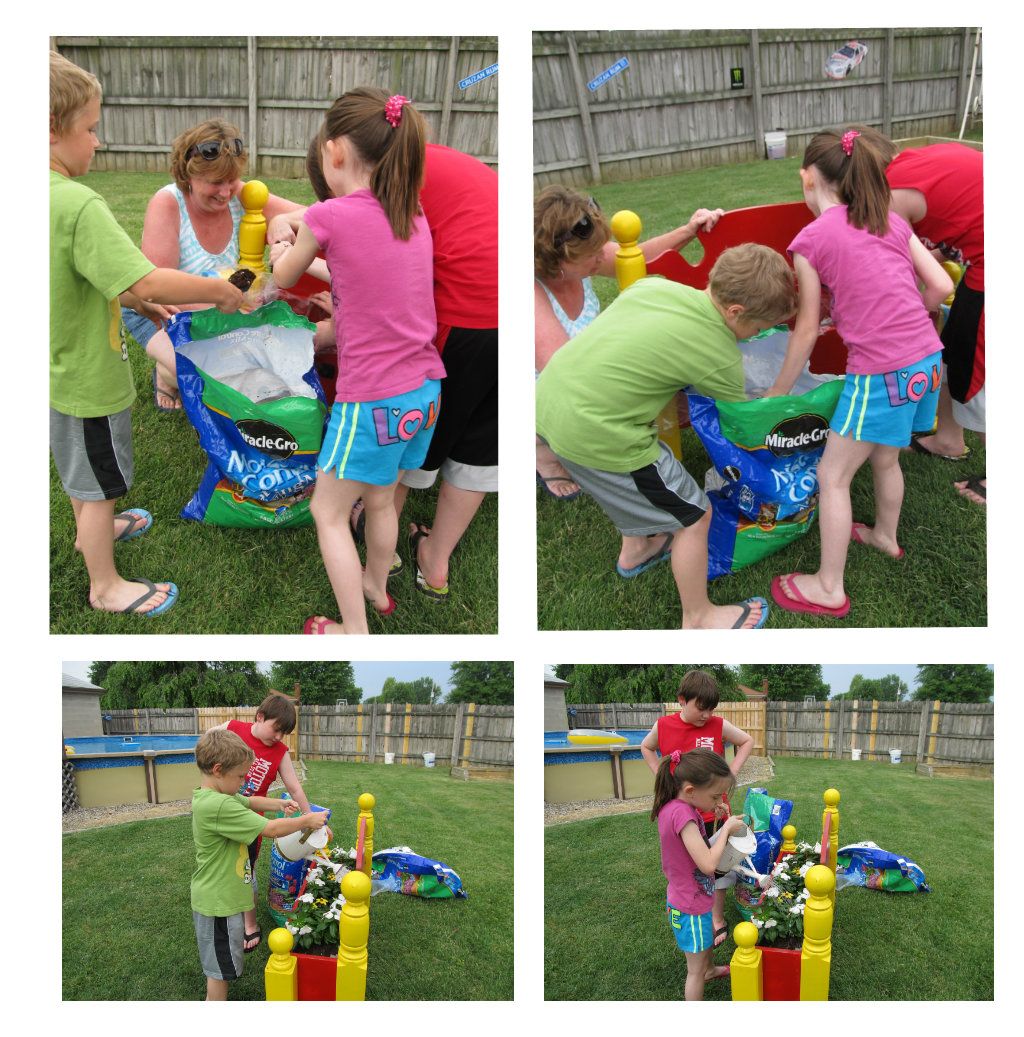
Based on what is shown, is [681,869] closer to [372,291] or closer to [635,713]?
[635,713]

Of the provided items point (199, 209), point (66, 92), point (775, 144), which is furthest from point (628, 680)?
point (775, 144)

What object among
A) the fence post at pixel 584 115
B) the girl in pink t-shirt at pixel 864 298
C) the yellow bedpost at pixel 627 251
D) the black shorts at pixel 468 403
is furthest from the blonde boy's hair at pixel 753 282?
the fence post at pixel 584 115

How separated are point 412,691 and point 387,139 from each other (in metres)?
1.52

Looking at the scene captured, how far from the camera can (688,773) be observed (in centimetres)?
266

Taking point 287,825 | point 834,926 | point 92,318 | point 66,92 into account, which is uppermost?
point 66,92

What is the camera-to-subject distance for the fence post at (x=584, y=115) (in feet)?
14.7

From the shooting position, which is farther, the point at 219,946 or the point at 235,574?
the point at 235,574

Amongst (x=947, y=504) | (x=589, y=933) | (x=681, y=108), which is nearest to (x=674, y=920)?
(x=589, y=933)

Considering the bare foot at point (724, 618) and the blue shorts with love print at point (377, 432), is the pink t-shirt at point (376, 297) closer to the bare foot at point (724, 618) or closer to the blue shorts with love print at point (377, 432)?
the blue shorts with love print at point (377, 432)

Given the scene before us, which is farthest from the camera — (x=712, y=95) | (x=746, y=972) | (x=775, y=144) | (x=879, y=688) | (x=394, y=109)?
(x=775, y=144)

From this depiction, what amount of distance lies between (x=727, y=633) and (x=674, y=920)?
823 mm

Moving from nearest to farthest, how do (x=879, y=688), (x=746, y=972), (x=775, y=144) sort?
(x=746, y=972) < (x=879, y=688) < (x=775, y=144)

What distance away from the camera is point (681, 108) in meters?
5.12

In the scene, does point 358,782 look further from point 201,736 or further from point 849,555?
point 849,555
